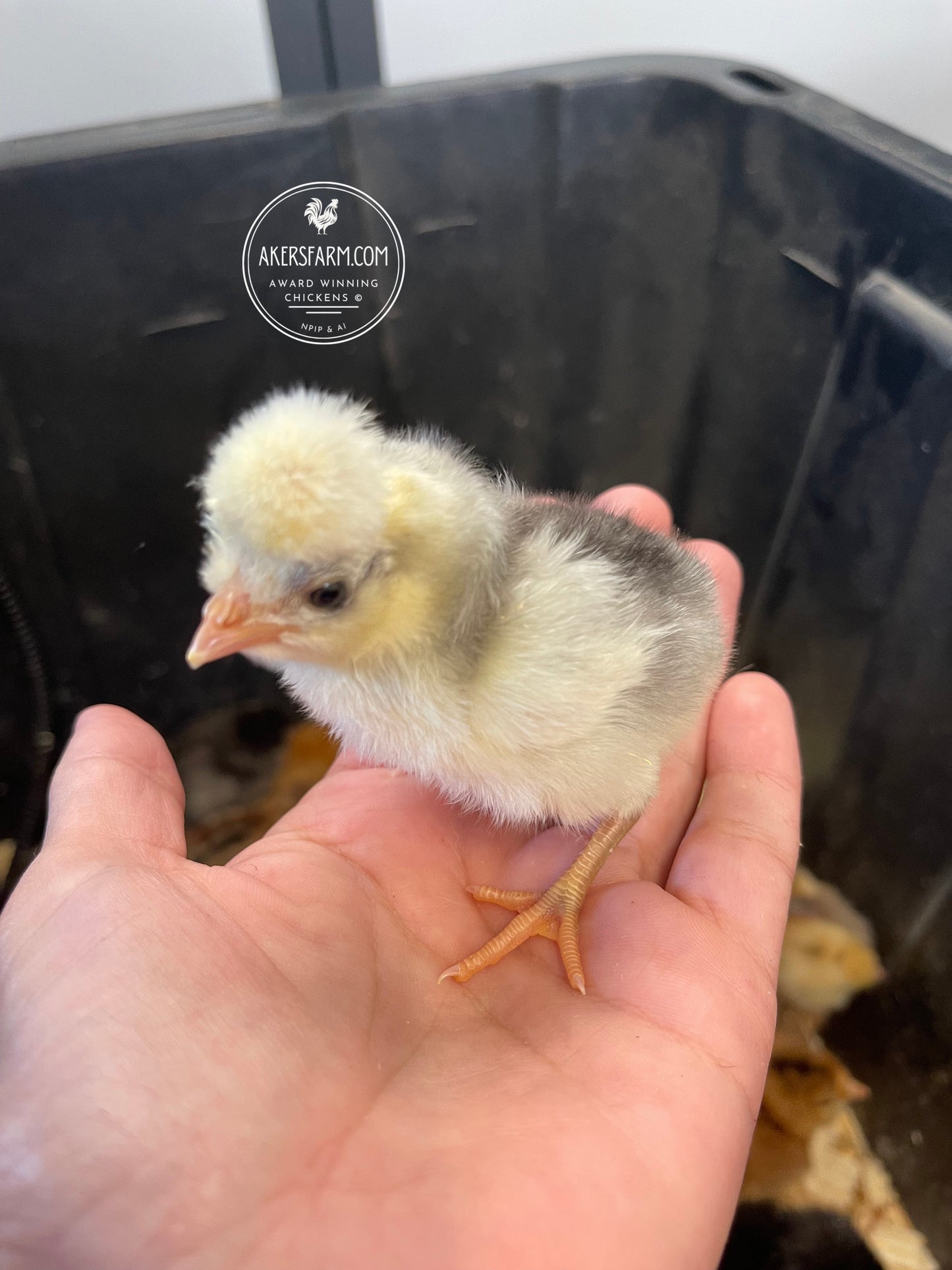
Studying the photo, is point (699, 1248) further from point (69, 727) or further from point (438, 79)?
point (438, 79)

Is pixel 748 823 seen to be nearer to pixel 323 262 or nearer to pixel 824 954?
pixel 824 954

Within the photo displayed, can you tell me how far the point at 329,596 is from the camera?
0.70 metres

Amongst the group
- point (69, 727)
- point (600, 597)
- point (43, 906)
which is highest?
point (600, 597)

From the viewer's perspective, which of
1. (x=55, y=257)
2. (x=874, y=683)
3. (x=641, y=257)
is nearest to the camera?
(x=55, y=257)

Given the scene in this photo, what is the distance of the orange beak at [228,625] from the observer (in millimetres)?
683

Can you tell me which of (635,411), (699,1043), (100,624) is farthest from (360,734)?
(635,411)

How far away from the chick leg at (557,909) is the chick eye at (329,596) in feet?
1.26

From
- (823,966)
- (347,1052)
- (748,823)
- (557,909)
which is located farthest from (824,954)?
(347,1052)

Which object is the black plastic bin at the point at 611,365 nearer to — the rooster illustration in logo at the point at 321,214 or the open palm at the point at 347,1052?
the rooster illustration in logo at the point at 321,214

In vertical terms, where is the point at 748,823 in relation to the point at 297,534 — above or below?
below

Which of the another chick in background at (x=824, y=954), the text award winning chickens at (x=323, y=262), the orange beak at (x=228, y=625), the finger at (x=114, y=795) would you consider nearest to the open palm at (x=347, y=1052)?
the finger at (x=114, y=795)

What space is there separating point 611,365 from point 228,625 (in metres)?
0.96

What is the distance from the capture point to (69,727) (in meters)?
1.43

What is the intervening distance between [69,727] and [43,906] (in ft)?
2.54
